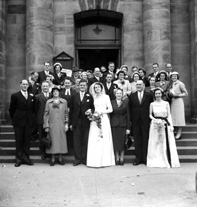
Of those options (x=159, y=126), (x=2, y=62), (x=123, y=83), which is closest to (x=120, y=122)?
(x=159, y=126)

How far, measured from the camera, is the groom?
28.0ft

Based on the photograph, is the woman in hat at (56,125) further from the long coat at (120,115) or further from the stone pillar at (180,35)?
the stone pillar at (180,35)

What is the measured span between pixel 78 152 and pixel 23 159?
1.52 meters

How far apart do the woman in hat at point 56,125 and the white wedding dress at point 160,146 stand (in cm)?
234

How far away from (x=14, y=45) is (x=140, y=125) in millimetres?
7756

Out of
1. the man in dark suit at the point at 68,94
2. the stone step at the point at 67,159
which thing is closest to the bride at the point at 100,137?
the stone step at the point at 67,159

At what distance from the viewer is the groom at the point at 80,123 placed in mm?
8539

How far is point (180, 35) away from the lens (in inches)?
547

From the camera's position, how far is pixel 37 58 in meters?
12.8

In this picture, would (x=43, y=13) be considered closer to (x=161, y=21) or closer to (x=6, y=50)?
(x=6, y=50)

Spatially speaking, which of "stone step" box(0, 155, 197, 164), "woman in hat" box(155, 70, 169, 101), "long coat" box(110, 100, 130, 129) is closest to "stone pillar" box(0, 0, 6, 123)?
"stone step" box(0, 155, 197, 164)

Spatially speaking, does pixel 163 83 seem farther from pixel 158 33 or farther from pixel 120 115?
pixel 158 33

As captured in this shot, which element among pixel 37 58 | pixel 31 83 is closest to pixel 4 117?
pixel 37 58

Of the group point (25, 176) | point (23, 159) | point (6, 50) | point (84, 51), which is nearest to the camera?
point (25, 176)
